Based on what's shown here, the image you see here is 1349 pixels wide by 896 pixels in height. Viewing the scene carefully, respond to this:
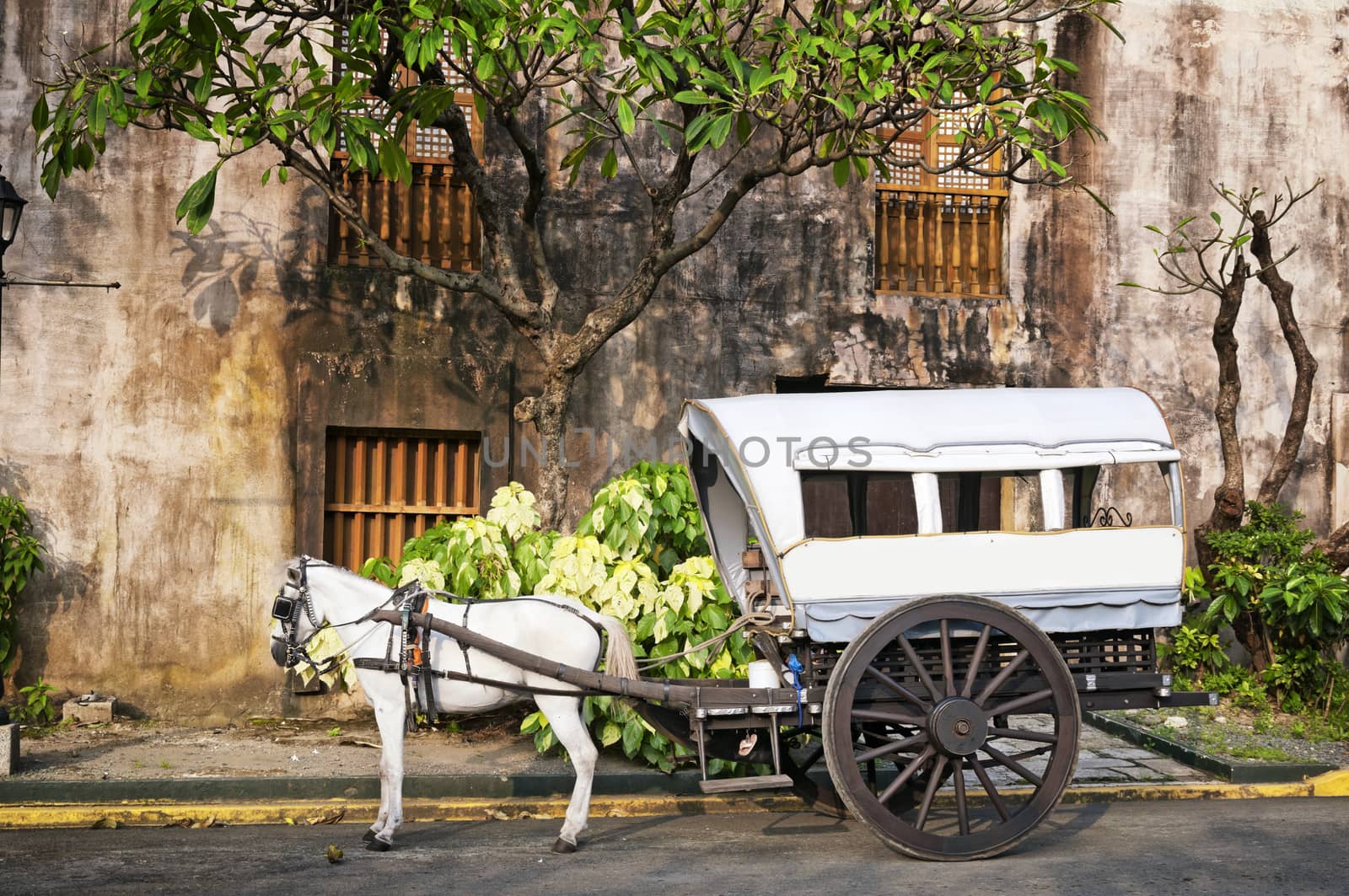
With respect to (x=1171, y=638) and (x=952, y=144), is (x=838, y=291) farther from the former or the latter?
(x=1171, y=638)

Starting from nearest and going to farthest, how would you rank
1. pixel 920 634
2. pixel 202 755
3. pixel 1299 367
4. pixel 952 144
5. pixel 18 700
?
pixel 920 634, pixel 202 755, pixel 18 700, pixel 1299 367, pixel 952 144

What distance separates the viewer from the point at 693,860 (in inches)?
252

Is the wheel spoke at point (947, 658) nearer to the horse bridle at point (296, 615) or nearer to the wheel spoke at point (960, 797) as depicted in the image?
the wheel spoke at point (960, 797)

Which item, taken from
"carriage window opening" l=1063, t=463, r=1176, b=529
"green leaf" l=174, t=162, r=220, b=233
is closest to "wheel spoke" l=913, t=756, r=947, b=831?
"green leaf" l=174, t=162, r=220, b=233

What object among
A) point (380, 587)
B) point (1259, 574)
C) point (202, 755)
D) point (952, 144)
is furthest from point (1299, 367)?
point (202, 755)

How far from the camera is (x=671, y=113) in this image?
448 inches

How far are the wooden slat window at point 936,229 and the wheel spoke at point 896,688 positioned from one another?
599 cm

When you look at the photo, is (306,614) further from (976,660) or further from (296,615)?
(976,660)

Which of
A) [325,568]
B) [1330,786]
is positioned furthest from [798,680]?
[1330,786]

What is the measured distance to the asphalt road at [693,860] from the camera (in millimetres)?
5844

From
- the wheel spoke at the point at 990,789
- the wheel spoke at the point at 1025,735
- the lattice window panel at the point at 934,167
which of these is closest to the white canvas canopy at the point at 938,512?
the wheel spoke at the point at 1025,735

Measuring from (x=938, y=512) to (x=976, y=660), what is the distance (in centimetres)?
73

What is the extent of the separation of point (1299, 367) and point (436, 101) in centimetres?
733

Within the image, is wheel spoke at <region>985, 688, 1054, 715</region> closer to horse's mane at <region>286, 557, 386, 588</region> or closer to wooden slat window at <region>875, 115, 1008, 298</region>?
horse's mane at <region>286, 557, 386, 588</region>
